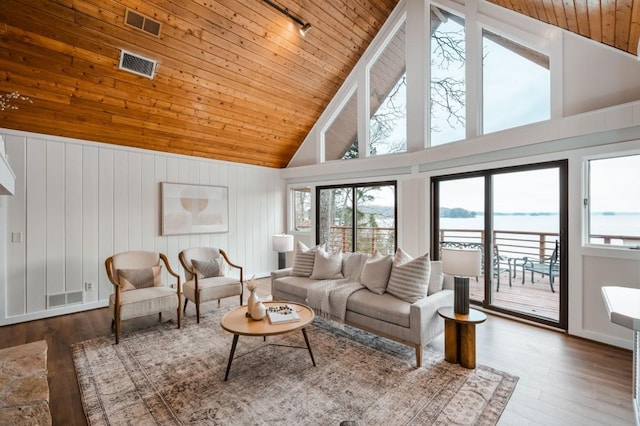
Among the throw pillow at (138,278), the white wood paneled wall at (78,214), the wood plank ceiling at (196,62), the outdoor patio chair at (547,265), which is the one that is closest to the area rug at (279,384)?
the throw pillow at (138,278)

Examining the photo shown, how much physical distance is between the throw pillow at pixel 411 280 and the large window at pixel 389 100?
8.29ft

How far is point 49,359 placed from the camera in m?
2.88

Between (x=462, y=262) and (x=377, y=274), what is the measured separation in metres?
1.01

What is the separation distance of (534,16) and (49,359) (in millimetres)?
6362

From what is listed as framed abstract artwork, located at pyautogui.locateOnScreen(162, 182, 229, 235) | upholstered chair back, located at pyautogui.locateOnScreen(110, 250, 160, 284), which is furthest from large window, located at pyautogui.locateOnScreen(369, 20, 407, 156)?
upholstered chair back, located at pyautogui.locateOnScreen(110, 250, 160, 284)

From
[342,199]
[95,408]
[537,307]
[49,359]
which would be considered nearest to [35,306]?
[49,359]

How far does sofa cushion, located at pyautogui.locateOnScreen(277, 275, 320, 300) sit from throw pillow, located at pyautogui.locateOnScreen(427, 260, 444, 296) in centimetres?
144

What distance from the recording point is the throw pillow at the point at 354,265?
12.8ft

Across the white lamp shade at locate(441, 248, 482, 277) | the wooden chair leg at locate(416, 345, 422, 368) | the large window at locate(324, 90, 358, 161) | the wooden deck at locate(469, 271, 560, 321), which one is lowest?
the wooden chair leg at locate(416, 345, 422, 368)

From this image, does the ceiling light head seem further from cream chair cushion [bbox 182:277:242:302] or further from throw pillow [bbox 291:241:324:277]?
cream chair cushion [bbox 182:277:242:302]

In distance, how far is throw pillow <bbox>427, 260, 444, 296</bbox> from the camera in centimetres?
325

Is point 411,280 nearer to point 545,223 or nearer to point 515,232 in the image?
point 515,232

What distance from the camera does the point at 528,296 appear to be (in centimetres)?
405

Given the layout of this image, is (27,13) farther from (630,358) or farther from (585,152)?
(630,358)
